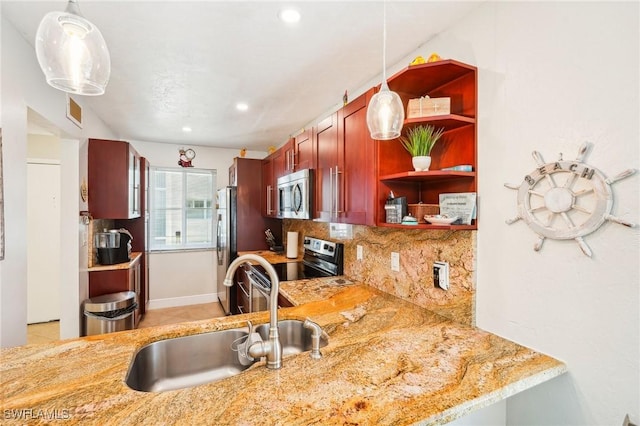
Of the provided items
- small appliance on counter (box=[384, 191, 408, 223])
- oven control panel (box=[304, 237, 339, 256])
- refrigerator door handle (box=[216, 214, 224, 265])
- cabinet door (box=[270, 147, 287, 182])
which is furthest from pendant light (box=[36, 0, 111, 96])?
refrigerator door handle (box=[216, 214, 224, 265])

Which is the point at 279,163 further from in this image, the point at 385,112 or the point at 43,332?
the point at 43,332

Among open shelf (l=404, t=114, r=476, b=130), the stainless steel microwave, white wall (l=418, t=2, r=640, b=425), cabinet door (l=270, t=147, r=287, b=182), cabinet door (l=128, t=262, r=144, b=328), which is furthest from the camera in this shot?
cabinet door (l=270, t=147, r=287, b=182)

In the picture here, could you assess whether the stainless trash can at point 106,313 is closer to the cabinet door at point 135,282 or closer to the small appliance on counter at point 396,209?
the cabinet door at point 135,282

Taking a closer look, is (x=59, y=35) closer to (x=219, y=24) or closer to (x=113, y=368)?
(x=219, y=24)

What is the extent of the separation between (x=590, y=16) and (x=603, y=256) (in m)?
0.85

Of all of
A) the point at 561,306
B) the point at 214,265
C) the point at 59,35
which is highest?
→ the point at 59,35

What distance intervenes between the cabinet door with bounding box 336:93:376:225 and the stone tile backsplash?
1.06 ft

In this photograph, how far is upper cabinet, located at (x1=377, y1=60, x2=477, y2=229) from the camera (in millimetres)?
1462

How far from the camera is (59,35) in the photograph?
0.88 meters

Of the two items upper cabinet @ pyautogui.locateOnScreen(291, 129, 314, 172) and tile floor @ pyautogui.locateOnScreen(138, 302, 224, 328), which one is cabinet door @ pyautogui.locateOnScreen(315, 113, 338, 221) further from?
tile floor @ pyautogui.locateOnScreen(138, 302, 224, 328)

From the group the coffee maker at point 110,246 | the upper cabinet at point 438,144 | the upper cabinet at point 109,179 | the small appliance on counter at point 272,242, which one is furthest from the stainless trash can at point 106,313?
the upper cabinet at point 438,144

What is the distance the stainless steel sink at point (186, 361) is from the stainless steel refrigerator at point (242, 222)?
2.50 meters

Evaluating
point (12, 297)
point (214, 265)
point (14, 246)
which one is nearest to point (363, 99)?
point (14, 246)

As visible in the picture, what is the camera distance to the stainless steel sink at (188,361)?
132 cm
